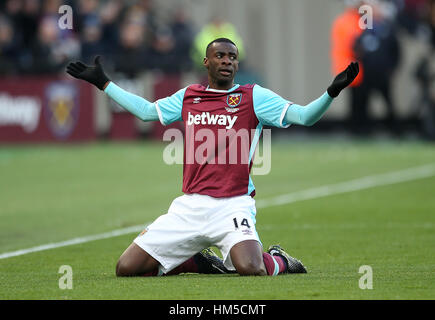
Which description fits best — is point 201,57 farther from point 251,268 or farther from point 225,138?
point 251,268

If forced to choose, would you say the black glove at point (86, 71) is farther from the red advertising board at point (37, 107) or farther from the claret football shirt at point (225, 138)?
the red advertising board at point (37, 107)

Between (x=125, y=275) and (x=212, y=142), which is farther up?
(x=212, y=142)

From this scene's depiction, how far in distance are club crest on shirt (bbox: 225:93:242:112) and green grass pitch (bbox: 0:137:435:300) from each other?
4.49 feet

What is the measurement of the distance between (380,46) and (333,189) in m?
10.7

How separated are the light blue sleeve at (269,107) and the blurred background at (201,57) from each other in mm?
15794

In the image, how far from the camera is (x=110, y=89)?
9.48 m

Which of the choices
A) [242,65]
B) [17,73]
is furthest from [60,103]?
[242,65]

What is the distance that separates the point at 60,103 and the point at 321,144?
6.20 m

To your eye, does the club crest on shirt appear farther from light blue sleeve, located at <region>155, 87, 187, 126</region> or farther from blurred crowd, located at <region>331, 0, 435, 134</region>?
blurred crowd, located at <region>331, 0, 435, 134</region>

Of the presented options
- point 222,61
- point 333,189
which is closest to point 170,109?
point 222,61

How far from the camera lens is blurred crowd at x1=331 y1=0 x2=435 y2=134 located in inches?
1064
